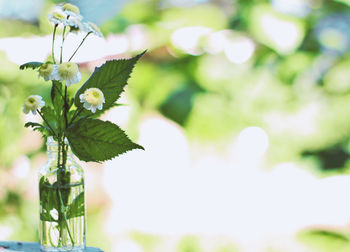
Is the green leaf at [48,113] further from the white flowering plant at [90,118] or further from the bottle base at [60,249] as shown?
the bottle base at [60,249]

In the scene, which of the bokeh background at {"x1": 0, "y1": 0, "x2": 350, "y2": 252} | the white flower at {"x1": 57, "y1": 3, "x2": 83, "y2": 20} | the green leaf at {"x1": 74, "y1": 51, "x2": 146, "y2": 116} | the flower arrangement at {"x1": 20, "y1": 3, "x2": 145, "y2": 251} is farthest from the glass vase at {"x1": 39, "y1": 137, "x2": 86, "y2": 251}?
the bokeh background at {"x1": 0, "y1": 0, "x2": 350, "y2": 252}

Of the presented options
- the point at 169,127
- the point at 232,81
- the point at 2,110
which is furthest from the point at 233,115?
the point at 2,110

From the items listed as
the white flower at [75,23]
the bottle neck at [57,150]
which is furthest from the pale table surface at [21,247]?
the white flower at [75,23]

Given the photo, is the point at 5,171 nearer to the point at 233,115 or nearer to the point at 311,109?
the point at 233,115

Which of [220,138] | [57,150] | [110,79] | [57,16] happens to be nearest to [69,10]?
[57,16]

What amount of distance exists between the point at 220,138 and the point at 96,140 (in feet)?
3.77

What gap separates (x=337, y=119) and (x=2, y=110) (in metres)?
1.32

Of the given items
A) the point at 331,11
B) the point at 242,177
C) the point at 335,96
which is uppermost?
the point at 331,11

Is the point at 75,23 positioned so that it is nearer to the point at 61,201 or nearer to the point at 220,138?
the point at 61,201

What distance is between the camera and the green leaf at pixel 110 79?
838 mm

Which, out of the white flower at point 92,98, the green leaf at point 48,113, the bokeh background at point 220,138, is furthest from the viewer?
the bokeh background at point 220,138

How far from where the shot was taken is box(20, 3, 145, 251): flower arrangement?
821mm

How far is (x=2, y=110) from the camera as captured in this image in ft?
6.53

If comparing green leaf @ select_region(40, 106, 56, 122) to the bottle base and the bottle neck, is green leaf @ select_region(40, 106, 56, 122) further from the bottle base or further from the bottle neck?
the bottle base
